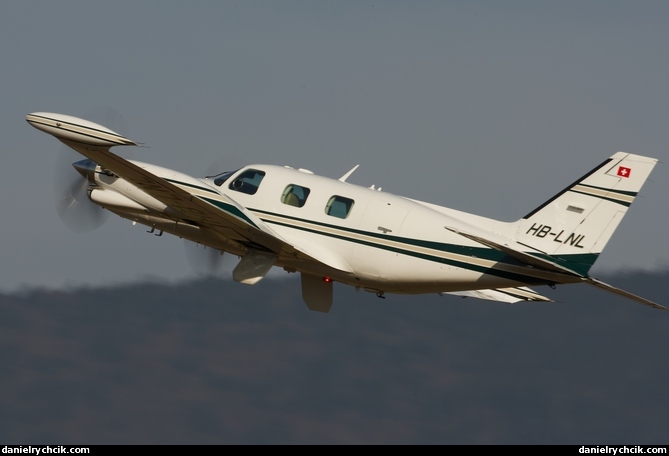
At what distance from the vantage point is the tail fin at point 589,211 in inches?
977

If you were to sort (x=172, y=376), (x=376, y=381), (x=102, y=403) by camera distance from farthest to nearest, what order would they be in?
(x=376, y=381), (x=172, y=376), (x=102, y=403)

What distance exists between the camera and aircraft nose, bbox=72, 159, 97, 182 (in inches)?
1131

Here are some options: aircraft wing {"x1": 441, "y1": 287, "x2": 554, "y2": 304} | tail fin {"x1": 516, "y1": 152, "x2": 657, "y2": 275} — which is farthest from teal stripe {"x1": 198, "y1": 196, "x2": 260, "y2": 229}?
tail fin {"x1": 516, "y1": 152, "x2": 657, "y2": 275}

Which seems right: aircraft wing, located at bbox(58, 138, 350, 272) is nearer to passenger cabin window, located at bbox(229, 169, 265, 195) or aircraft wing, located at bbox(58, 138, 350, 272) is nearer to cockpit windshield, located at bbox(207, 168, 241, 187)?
passenger cabin window, located at bbox(229, 169, 265, 195)

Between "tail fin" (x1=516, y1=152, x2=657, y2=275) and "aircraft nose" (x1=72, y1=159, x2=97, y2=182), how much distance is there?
1259 cm

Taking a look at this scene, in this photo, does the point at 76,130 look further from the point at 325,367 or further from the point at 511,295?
the point at 325,367

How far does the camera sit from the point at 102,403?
2793 inches

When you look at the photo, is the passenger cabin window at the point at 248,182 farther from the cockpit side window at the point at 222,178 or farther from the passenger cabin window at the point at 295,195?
the passenger cabin window at the point at 295,195

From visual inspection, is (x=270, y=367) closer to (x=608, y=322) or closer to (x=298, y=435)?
(x=298, y=435)

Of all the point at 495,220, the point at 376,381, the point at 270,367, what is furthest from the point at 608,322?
the point at 495,220

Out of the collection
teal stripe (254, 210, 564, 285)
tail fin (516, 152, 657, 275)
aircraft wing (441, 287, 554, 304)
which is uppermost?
tail fin (516, 152, 657, 275)

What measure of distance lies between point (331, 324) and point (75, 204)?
235 ft

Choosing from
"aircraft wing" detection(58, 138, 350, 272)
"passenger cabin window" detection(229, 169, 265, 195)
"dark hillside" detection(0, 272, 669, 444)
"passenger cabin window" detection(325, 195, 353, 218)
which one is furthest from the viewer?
"dark hillside" detection(0, 272, 669, 444)

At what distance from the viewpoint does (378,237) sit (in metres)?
26.6
